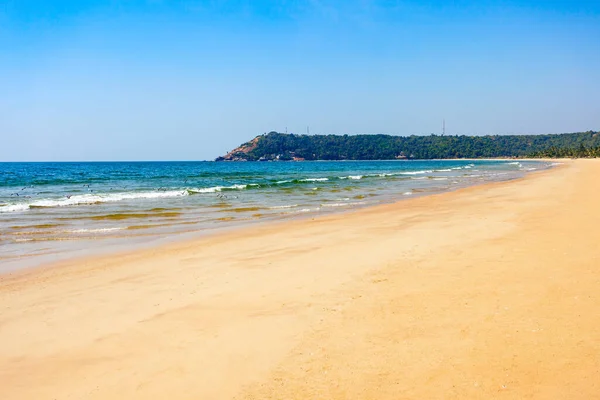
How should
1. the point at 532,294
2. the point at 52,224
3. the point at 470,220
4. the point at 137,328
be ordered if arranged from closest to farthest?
the point at 137,328 < the point at 532,294 < the point at 470,220 < the point at 52,224

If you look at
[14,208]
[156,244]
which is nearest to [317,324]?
[156,244]

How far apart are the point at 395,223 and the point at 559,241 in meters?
5.38

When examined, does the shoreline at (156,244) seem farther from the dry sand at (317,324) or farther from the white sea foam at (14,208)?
the white sea foam at (14,208)

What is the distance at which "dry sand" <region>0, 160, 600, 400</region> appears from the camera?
4.11 m

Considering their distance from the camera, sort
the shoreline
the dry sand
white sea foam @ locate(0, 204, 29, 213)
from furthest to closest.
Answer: white sea foam @ locate(0, 204, 29, 213)
the shoreline
the dry sand

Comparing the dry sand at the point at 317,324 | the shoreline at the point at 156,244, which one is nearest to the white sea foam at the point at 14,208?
the shoreline at the point at 156,244

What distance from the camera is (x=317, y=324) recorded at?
5.42 metres

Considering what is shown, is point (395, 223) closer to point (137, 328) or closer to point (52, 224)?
point (137, 328)

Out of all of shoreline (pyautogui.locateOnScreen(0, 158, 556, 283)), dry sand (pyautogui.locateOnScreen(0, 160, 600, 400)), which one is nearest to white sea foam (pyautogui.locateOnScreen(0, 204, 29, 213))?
shoreline (pyautogui.locateOnScreen(0, 158, 556, 283))

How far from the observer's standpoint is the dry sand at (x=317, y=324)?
411 cm

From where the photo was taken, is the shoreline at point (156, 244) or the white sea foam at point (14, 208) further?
the white sea foam at point (14, 208)

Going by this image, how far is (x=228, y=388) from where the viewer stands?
13.5 ft

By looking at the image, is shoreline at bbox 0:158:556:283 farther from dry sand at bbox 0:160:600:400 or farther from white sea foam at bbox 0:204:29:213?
white sea foam at bbox 0:204:29:213

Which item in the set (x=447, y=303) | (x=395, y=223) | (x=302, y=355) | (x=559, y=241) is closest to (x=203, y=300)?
(x=302, y=355)
